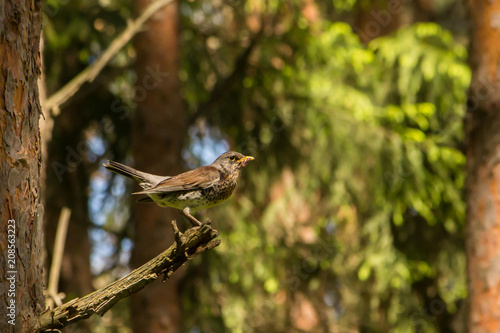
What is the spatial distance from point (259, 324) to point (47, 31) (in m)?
4.50

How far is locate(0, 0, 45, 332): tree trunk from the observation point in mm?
2355

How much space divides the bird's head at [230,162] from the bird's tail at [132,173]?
391 millimetres

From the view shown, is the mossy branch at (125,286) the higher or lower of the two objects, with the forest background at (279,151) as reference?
lower

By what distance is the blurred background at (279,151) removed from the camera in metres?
7.23

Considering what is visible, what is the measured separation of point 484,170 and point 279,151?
10.0 ft

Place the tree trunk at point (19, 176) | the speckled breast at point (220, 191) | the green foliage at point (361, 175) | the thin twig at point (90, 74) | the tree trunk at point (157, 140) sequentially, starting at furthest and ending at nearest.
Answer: the green foliage at point (361, 175) < the tree trunk at point (157, 140) < the thin twig at point (90, 74) < the speckled breast at point (220, 191) < the tree trunk at point (19, 176)

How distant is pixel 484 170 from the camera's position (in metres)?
5.50

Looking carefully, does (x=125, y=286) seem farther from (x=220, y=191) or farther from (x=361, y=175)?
(x=361, y=175)

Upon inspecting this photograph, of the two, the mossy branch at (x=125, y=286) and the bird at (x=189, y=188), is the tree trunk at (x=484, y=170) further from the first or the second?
the mossy branch at (x=125, y=286)

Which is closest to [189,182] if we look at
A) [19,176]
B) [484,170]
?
[19,176]

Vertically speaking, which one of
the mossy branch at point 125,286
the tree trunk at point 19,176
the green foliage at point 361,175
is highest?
the green foliage at point 361,175

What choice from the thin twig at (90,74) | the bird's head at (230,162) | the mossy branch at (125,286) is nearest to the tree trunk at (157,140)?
the thin twig at (90,74)

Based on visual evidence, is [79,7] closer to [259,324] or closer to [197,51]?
[197,51]

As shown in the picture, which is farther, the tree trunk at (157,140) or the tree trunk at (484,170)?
the tree trunk at (157,140)
